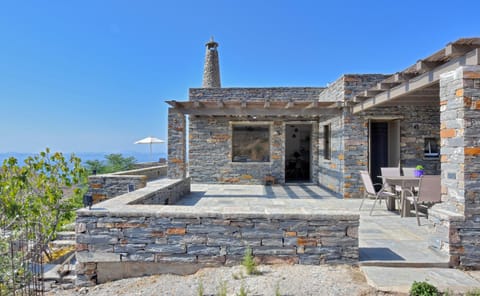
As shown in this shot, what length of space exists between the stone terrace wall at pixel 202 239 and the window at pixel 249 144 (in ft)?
22.6

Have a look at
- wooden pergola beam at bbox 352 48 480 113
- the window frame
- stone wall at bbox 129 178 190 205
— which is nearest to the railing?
stone wall at bbox 129 178 190 205

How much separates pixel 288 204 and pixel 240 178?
379cm

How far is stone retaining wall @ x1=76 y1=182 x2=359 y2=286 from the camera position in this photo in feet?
10.4

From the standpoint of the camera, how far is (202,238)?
10.5ft

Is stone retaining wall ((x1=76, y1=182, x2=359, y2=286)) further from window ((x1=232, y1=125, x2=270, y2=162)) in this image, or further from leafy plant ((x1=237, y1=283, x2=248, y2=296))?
window ((x1=232, y1=125, x2=270, y2=162))

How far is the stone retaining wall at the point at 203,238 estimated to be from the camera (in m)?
3.18

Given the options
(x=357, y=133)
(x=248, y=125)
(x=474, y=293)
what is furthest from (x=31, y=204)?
(x=248, y=125)

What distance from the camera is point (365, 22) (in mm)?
9844

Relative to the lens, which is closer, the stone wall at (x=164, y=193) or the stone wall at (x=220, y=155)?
the stone wall at (x=164, y=193)

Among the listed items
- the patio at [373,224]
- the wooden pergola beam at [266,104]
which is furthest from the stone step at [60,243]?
the wooden pergola beam at [266,104]

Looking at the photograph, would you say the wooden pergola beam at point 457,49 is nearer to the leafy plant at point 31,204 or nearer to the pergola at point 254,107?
the pergola at point 254,107

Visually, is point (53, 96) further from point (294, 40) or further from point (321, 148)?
point (321, 148)

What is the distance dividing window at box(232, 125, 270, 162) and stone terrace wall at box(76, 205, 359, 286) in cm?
687

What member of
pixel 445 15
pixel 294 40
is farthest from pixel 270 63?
pixel 445 15
